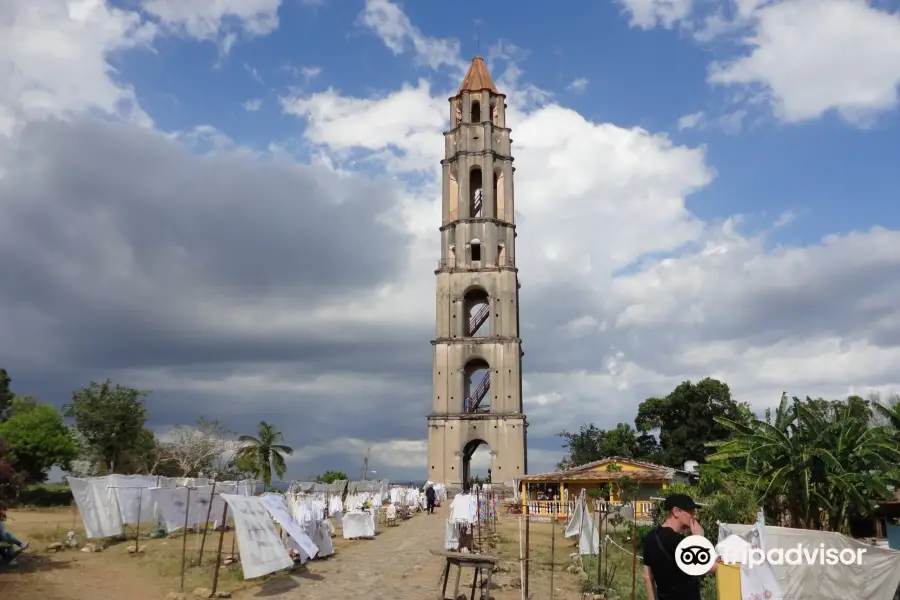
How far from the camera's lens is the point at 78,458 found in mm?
40375

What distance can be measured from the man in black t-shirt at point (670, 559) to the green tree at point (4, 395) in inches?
2208

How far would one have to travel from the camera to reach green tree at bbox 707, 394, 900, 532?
58.3ft

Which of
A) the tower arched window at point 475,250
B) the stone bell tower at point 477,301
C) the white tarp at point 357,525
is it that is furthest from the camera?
the tower arched window at point 475,250

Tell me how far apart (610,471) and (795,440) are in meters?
12.8

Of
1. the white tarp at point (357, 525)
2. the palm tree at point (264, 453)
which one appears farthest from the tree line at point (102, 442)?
the white tarp at point (357, 525)

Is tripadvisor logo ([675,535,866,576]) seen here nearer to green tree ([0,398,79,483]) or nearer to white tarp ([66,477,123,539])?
white tarp ([66,477,123,539])

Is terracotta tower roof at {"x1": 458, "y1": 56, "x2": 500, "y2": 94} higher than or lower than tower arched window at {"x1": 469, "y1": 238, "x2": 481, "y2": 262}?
higher

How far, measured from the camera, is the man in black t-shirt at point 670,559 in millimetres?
6156

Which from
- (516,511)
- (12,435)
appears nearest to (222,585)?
(516,511)

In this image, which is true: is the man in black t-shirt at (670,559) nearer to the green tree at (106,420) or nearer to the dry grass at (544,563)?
the dry grass at (544,563)

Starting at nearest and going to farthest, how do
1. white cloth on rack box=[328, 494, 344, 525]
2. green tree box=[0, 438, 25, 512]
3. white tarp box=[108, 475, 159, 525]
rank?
green tree box=[0, 438, 25, 512], white tarp box=[108, 475, 159, 525], white cloth on rack box=[328, 494, 344, 525]

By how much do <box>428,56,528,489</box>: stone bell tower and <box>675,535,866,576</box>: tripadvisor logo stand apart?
30509 millimetres

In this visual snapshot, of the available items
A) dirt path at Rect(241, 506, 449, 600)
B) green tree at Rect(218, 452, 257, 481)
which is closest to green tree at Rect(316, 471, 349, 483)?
green tree at Rect(218, 452, 257, 481)

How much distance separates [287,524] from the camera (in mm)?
16953
